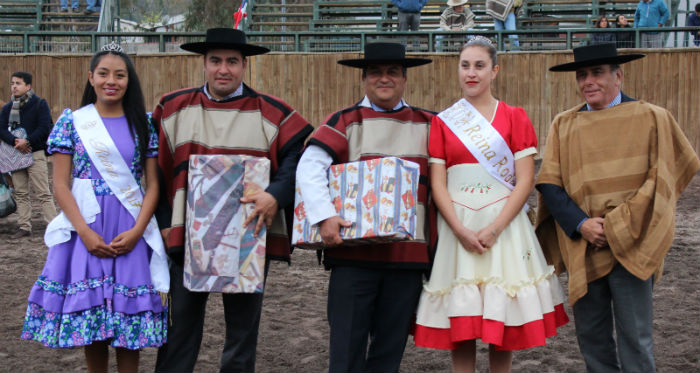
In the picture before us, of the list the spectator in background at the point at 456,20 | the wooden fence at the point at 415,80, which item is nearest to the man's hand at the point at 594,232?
the wooden fence at the point at 415,80

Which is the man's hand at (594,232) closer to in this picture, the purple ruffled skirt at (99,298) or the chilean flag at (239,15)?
the purple ruffled skirt at (99,298)

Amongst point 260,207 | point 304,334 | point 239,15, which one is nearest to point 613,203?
point 260,207

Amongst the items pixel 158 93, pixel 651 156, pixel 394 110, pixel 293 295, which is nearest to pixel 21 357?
pixel 293 295

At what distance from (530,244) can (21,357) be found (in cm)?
351

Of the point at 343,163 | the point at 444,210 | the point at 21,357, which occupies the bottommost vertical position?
the point at 21,357

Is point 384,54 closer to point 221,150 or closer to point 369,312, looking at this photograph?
point 221,150

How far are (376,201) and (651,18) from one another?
522 inches

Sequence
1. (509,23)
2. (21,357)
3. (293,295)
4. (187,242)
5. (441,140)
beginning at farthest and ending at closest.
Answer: (509,23) → (293,295) → (21,357) → (441,140) → (187,242)

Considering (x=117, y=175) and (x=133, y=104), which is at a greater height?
(x=133, y=104)

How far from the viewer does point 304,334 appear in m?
5.64

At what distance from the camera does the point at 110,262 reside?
143 inches

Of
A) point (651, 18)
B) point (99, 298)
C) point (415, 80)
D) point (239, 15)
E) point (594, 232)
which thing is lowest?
point (99, 298)

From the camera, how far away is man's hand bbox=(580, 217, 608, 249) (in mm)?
3688

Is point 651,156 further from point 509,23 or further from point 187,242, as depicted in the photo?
point 509,23
